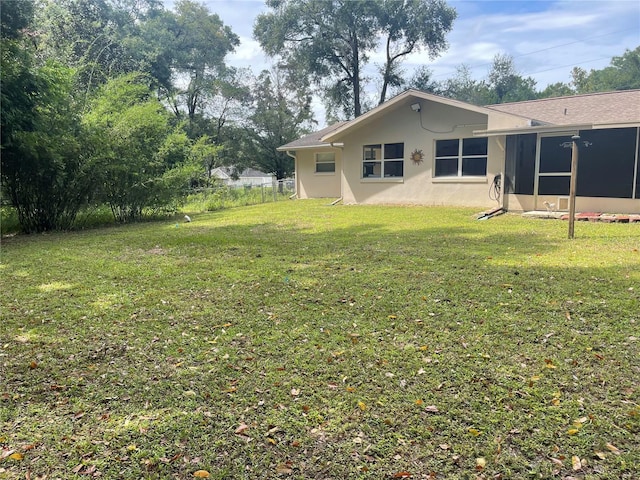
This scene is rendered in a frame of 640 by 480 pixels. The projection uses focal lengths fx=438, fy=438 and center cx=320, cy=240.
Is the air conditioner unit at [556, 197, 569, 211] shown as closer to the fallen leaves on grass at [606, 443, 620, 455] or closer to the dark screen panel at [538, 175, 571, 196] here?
the dark screen panel at [538, 175, 571, 196]

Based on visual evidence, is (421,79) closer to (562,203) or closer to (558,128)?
(562,203)

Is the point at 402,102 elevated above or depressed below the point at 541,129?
A: above

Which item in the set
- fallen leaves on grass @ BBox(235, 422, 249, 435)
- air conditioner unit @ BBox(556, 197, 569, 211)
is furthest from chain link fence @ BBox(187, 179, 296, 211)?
fallen leaves on grass @ BBox(235, 422, 249, 435)

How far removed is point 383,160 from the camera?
15367mm

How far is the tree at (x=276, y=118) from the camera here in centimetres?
2869

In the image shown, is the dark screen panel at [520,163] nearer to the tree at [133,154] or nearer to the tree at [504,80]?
the tree at [133,154]

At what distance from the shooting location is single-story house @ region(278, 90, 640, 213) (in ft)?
34.2

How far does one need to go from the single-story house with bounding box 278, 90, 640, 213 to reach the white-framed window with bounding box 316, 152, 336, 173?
375 centimetres

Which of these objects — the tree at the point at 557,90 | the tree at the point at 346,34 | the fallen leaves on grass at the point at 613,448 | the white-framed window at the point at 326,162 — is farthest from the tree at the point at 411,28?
the tree at the point at 557,90

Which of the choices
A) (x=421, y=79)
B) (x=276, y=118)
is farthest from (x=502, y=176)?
(x=421, y=79)

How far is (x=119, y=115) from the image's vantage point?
462 inches

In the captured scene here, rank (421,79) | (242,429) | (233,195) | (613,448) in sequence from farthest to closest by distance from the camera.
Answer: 1. (421,79)
2. (233,195)
3. (242,429)
4. (613,448)

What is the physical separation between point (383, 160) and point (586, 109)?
20.1 ft

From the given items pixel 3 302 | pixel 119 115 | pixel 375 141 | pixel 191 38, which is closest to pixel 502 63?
pixel 191 38
